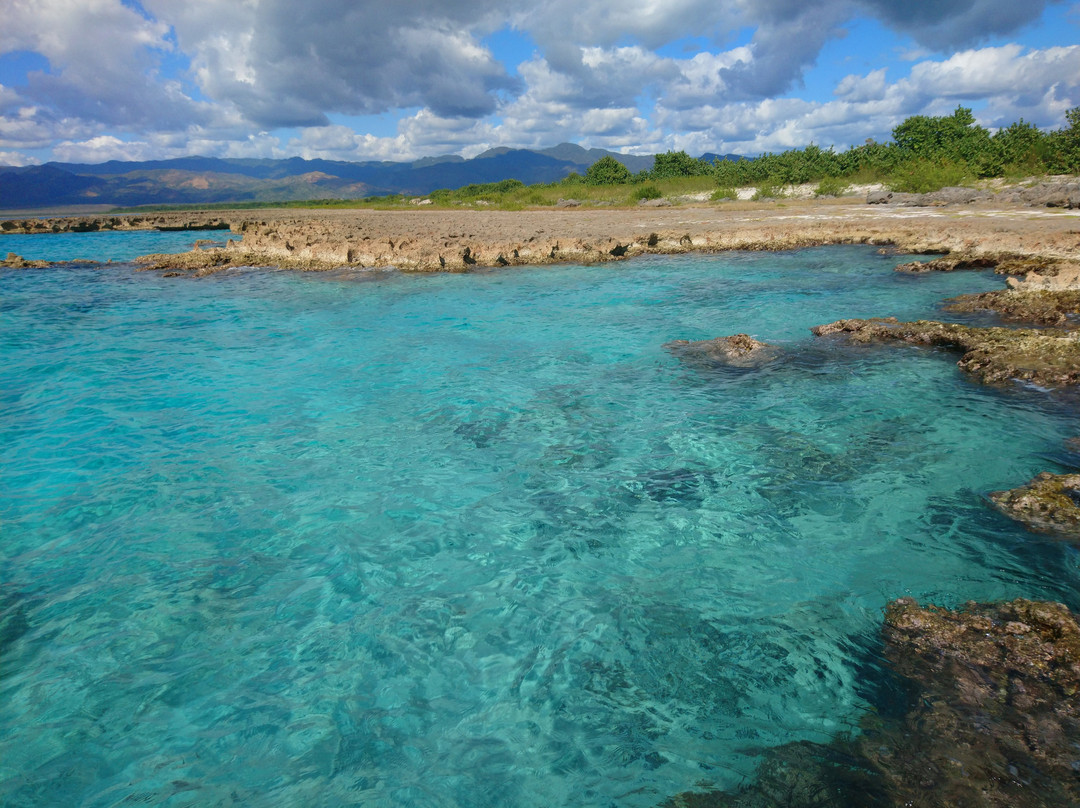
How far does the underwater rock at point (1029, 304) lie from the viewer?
32.3 ft

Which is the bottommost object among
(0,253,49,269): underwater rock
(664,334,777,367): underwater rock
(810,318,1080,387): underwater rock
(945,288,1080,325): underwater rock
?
(664,334,777,367): underwater rock

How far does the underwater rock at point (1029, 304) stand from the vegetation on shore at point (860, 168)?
26211 mm

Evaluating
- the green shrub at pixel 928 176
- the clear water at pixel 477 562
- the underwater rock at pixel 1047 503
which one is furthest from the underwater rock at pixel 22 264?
the green shrub at pixel 928 176

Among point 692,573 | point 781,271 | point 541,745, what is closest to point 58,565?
point 541,745

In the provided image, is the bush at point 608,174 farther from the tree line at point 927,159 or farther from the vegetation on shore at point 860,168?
the tree line at point 927,159

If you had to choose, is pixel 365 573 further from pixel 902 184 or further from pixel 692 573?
pixel 902 184

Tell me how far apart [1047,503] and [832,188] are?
3884cm

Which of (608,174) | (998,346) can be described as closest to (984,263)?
(998,346)

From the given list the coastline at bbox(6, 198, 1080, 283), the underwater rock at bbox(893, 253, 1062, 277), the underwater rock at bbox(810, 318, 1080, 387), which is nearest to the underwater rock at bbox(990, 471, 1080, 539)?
the underwater rock at bbox(810, 318, 1080, 387)

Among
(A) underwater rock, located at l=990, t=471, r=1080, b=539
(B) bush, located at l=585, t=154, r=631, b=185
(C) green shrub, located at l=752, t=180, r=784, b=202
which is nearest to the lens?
(A) underwater rock, located at l=990, t=471, r=1080, b=539

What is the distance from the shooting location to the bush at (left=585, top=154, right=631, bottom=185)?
170 feet

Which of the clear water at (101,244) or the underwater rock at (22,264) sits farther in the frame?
the clear water at (101,244)

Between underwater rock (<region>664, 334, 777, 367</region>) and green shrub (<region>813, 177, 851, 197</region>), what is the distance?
33.9 meters

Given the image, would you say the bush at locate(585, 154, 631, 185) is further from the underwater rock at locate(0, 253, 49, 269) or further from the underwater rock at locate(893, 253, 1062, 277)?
the underwater rock at locate(0, 253, 49, 269)
